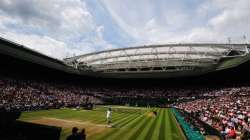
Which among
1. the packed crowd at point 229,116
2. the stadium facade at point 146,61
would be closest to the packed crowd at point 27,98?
the stadium facade at point 146,61

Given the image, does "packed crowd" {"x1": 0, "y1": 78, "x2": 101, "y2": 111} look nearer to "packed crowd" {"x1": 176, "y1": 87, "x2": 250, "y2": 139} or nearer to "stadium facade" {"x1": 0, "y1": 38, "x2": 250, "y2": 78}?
"stadium facade" {"x1": 0, "y1": 38, "x2": 250, "y2": 78}

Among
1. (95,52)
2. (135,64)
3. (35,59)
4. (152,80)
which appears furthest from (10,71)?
(152,80)

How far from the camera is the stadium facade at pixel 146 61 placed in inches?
2296

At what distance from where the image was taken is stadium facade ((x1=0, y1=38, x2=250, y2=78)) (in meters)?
58.3

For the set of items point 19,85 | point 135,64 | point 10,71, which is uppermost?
point 135,64

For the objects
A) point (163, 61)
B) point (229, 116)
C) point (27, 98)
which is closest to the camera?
point (229, 116)

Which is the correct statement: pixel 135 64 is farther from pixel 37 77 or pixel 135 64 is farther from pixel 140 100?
pixel 37 77

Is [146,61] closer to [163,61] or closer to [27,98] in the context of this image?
[163,61]

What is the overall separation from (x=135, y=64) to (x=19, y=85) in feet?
134

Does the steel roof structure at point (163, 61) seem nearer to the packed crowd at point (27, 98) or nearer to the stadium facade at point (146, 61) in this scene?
the stadium facade at point (146, 61)

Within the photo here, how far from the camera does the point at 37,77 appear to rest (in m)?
69.4

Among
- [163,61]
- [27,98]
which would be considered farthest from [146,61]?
[27,98]

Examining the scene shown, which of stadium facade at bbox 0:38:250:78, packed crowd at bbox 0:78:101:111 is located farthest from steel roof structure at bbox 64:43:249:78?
packed crowd at bbox 0:78:101:111

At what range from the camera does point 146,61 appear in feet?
265
